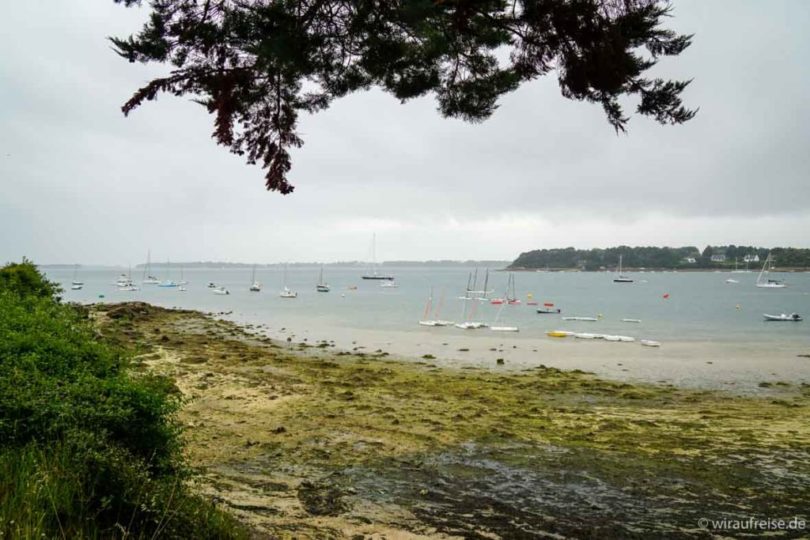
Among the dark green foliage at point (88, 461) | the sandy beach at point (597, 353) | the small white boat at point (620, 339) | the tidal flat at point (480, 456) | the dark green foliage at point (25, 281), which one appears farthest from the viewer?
the small white boat at point (620, 339)

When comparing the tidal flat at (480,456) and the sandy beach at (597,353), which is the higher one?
the tidal flat at (480,456)

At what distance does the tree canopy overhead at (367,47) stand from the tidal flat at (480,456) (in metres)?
3.77

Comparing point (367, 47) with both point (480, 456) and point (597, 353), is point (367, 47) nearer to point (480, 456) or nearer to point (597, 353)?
→ point (480, 456)

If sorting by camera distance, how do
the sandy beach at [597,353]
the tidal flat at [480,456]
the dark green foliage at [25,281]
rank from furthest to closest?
the sandy beach at [597,353] < the dark green foliage at [25,281] < the tidal flat at [480,456]

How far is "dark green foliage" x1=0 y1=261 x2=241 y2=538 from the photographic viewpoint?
3.29 metres

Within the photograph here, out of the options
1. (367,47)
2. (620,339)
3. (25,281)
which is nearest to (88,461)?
(367,47)

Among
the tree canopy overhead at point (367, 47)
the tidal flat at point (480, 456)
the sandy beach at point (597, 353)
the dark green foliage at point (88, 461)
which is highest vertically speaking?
the tree canopy overhead at point (367, 47)

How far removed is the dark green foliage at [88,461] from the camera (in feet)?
10.8

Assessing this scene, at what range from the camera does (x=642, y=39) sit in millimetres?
3752

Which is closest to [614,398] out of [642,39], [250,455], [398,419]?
[398,419]

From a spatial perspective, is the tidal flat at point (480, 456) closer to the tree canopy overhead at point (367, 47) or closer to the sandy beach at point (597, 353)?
the tree canopy overhead at point (367, 47)

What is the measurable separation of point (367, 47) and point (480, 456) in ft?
21.5

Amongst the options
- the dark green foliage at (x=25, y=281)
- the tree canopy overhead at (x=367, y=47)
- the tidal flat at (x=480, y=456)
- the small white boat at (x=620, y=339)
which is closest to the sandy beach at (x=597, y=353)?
the small white boat at (x=620, y=339)

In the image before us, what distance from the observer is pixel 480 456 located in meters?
8.51
